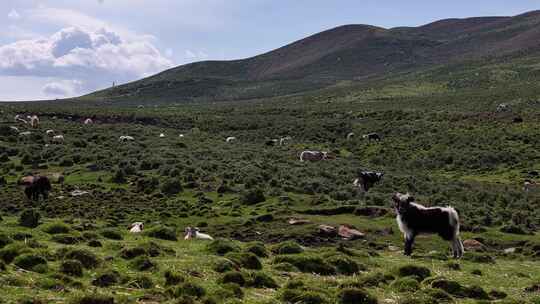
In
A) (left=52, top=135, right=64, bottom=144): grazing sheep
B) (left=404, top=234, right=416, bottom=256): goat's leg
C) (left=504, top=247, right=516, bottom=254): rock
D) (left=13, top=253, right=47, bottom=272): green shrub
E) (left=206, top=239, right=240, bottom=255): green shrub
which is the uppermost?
(left=52, top=135, right=64, bottom=144): grazing sheep

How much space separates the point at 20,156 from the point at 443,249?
108 feet

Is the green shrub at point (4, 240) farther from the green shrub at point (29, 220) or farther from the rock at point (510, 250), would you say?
the rock at point (510, 250)

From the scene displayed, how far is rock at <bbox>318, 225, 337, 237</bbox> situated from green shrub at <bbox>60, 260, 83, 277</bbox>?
1297cm

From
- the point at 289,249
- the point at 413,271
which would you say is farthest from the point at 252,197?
the point at 413,271

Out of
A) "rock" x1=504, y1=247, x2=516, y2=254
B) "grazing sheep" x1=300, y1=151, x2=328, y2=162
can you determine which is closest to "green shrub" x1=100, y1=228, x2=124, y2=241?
"rock" x1=504, y1=247, x2=516, y2=254

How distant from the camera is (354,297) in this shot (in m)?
12.3

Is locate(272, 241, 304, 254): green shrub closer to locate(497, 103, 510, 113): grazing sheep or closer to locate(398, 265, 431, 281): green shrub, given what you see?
locate(398, 265, 431, 281): green shrub

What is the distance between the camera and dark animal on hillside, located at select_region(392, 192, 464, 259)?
763 inches

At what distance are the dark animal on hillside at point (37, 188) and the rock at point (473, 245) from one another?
810 inches

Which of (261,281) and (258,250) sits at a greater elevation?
(261,281)

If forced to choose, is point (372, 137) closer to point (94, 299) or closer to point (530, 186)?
point (530, 186)

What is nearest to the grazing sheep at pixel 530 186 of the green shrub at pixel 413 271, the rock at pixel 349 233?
the rock at pixel 349 233

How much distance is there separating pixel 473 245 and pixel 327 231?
5.74 meters

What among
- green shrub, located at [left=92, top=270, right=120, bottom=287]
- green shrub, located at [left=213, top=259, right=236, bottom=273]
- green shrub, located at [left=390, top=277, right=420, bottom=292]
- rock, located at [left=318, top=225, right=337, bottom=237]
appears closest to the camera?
green shrub, located at [left=92, top=270, right=120, bottom=287]
